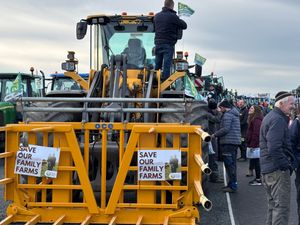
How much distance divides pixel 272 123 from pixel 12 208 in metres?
3.17

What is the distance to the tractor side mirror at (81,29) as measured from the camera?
8.97 meters

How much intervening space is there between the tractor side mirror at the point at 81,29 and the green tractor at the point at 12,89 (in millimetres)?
6268

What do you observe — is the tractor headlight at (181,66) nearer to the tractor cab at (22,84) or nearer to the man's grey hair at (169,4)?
the man's grey hair at (169,4)

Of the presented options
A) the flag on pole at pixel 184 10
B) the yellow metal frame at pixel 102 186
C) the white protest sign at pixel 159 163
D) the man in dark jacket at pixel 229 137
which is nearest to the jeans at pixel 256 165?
the man in dark jacket at pixel 229 137

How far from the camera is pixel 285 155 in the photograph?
6.19 meters

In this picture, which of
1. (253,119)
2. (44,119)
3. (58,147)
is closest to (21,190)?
(58,147)

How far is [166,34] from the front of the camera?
857 cm

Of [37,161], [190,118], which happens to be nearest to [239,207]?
[190,118]

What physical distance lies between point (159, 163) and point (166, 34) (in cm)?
327

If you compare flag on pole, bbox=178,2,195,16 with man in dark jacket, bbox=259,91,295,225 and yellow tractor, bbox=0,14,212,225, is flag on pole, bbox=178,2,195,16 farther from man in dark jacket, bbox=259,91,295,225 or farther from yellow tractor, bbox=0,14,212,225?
man in dark jacket, bbox=259,91,295,225

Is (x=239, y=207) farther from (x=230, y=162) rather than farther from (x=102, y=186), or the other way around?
(x=102, y=186)

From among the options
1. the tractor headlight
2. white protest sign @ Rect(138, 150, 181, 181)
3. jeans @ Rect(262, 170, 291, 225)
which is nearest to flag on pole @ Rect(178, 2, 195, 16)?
the tractor headlight

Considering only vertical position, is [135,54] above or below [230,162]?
above

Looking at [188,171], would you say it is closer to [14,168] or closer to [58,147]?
[58,147]
